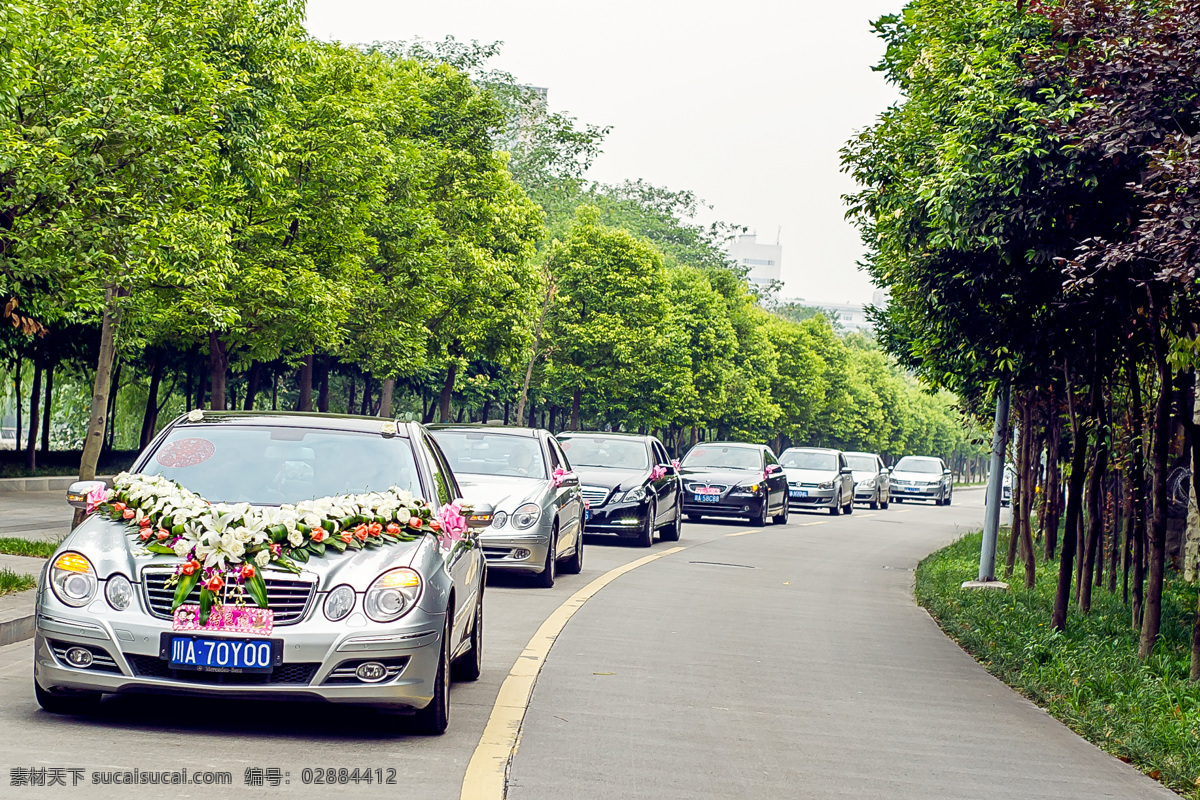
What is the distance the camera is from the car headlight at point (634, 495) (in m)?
20.9

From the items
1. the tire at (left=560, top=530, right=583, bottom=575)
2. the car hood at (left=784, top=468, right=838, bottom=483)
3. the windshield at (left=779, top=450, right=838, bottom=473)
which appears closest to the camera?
the tire at (left=560, top=530, right=583, bottom=575)

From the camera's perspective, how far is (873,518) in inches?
1535

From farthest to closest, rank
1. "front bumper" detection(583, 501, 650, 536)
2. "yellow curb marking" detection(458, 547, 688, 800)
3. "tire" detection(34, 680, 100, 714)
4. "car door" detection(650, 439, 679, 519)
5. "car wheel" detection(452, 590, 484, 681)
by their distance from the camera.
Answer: "car door" detection(650, 439, 679, 519) < "front bumper" detection(583, 501, 650, 536) < "car wheel" detection(452, 590, 484, 681) < "tire" detection(34, 680, 100, 714) < "yellow curb marking" detection(458, 547, 688, 800)

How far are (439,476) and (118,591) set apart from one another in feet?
7.09

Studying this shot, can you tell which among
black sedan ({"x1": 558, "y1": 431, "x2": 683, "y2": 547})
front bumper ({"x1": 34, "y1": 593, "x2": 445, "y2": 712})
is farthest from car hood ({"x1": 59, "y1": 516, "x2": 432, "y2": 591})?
black sedan ({"x1": 558, "y1": 431, "x2": 683, "y2": 547})

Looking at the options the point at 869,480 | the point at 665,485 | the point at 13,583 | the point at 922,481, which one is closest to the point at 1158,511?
the point at 13,583

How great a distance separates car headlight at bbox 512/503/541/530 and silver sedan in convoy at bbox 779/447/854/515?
79.9 ft

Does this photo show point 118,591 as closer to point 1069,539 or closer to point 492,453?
point 1069,539

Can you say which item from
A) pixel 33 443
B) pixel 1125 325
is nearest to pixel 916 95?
pixel 1125 325

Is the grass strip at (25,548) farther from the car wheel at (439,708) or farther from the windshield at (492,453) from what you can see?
the car wheel at (439,708)

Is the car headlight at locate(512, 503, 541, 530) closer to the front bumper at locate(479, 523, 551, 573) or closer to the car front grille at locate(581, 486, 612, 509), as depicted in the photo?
the front bumper at locate(479, 523, 551, 573)

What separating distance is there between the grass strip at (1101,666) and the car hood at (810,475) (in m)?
22.1

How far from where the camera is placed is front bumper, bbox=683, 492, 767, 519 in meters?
29.6

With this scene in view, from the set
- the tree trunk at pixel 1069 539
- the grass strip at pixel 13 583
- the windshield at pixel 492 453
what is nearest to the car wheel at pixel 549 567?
the windshield at pixel 492 453
